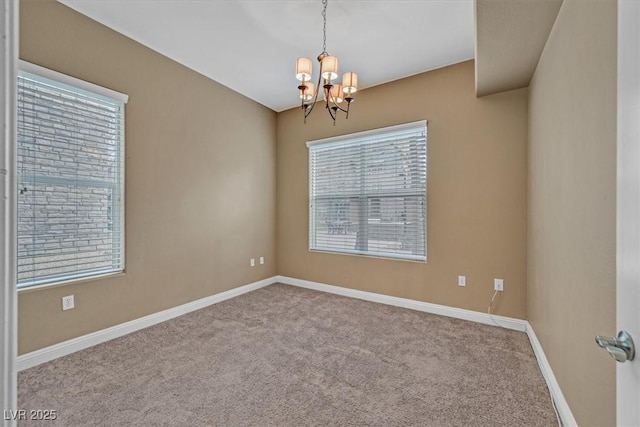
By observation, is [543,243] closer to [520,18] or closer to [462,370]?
[462,370]

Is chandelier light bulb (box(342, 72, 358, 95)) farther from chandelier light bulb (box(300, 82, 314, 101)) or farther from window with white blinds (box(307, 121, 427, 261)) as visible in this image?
window with white blinds (box(307, 121, 427, 261))

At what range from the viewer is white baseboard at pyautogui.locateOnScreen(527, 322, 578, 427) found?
1.53 m

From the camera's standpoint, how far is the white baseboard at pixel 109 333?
2.14 m

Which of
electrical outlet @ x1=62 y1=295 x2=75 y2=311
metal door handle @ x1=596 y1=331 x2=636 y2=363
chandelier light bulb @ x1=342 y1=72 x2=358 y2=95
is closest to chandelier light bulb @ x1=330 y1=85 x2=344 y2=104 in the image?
chandelier light bulb @ x1=342 y1=72 x2=358 y2=95

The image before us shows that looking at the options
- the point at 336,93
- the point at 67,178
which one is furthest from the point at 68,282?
the point at 336,93

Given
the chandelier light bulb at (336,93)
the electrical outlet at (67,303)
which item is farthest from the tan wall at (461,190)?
the electrical outlet at (67,303)

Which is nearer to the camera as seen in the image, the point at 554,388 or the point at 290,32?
the point at 554,388

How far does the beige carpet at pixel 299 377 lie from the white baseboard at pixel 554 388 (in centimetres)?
5

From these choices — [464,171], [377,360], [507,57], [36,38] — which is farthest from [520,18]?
[36,38]

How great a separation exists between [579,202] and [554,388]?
3.90 ft

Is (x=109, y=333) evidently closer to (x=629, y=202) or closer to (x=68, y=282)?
(x=68, y=282)

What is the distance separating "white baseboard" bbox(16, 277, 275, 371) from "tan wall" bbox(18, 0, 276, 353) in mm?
56

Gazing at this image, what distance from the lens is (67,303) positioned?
7.65 ft

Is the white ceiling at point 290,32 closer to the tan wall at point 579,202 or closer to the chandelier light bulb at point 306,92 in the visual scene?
the chandelier light bulb at point 306,92
